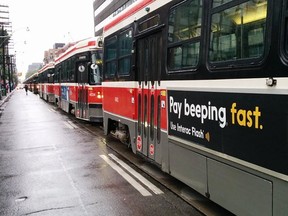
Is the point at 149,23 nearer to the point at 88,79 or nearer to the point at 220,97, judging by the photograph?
the point at 220,97

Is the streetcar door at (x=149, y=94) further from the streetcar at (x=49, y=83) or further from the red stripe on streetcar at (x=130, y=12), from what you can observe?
the streetcar at (x=49, y=83)

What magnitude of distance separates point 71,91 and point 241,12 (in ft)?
53.1

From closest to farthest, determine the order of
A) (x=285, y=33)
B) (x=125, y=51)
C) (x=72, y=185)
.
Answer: (x=285, y=33) → (x=72, y=185) → (x=125, y=51)

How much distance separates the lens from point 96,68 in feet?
54.3

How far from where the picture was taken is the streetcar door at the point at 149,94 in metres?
7.10

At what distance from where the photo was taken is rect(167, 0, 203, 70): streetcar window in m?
5.42

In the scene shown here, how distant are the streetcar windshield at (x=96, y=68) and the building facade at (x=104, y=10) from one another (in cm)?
5438

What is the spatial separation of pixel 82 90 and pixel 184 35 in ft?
38.8

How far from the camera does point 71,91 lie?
65.2ft

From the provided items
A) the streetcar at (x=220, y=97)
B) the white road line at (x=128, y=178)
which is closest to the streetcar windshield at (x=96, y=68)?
the white road line at (x=128, y=178)

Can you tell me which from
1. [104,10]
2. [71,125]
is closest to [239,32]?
[71,125]

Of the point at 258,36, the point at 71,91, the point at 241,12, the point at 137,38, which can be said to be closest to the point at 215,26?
the point at 241,12

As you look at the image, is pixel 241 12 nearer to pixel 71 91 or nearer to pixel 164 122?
pixel 164 122

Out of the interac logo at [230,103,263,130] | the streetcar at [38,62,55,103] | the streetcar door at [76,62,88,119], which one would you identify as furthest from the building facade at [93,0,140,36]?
the interac logo at [230,103,263,130]
